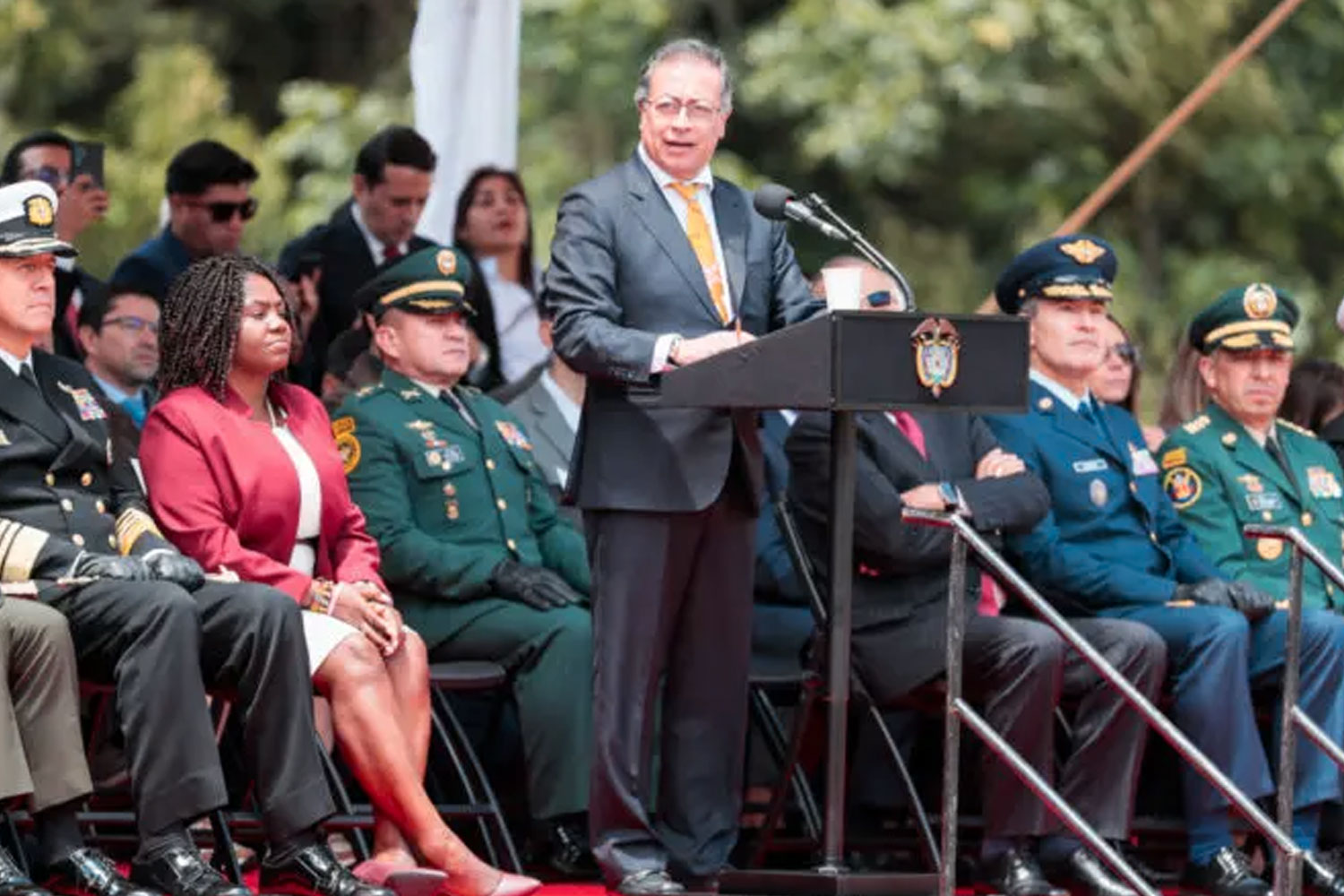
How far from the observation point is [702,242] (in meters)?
8.10

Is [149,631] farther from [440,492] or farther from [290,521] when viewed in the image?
[440,492]

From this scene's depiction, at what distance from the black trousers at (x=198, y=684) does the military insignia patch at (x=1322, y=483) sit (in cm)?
344

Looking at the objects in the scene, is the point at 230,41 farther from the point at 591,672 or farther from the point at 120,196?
the point at 591,672

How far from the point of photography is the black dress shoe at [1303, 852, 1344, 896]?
8.90 meters

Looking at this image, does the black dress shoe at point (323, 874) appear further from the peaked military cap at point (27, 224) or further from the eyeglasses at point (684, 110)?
the eyeglasses at point (684, 110)

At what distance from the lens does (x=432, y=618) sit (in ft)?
28.5

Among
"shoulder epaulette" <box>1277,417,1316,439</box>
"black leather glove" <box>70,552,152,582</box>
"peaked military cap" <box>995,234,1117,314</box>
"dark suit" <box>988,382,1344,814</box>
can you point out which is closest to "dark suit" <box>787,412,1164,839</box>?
"dark suit" <box>988,382,1344,814</box>

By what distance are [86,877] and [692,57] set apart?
237cm

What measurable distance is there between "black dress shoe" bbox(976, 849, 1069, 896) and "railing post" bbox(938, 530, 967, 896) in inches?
33.4

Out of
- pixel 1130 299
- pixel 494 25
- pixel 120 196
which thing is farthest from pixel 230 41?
pixel 494 25

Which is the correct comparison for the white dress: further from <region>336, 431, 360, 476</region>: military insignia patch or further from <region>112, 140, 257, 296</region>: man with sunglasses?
<region>112, 140, 257, 296</region>: man with sunglasses

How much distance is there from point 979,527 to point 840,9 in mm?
12729

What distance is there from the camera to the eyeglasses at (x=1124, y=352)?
10180 mm

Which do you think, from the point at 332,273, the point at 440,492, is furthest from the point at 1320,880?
the point at 332,273
